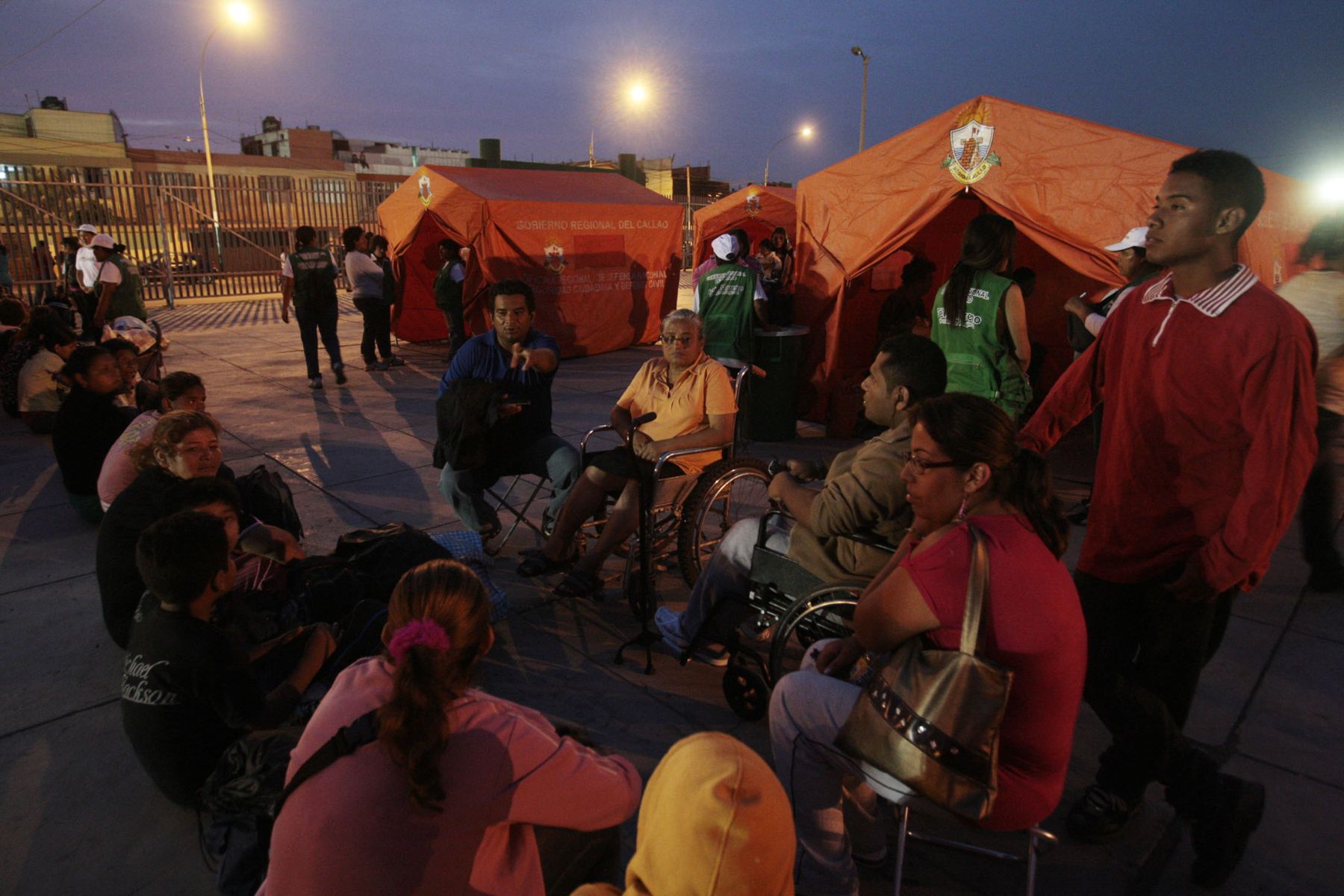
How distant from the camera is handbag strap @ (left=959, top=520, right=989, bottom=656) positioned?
161 centimetres

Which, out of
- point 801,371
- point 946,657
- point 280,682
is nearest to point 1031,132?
point 801,371

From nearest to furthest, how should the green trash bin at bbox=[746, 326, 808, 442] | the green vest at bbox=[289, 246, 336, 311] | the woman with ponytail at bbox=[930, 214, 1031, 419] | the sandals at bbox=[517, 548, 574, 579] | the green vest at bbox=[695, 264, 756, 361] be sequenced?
the sandals at bbox=[517, 548, 574, 579] → the woman with ponytail at bbox=[930, 214, 1031, 419] → the green vest at bbox=[695, 264, 756, 361] → the green trash bin at bbox=[746, 326, 808, 442] → the green vest at bbox=[289, 246, 336, 311]

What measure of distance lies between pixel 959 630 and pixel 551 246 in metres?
9.84

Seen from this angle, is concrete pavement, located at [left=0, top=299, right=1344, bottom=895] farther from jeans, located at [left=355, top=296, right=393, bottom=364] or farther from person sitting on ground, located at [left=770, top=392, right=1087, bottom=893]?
jeans, located at [left=355, top=296, right=393, bottom=364]

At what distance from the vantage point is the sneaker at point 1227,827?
7.01ft

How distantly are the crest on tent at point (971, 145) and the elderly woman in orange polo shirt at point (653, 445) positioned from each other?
3301mm

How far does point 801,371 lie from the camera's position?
24.4 feet

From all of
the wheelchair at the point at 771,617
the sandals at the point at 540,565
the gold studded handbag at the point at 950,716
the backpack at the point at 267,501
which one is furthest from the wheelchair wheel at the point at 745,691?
the backpack at the point at 267,501

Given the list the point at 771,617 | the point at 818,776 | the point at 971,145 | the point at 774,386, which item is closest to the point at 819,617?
the point at 771,617

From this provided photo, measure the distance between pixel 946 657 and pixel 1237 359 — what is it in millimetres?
1224

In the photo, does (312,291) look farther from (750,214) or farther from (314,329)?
(750,214)

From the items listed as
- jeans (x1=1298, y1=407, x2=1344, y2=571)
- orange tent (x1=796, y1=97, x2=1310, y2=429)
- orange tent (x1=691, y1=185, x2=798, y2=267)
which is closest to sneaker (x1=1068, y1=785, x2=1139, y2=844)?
jeans (x1=1298, y1=407, x2=1344, y2=571)

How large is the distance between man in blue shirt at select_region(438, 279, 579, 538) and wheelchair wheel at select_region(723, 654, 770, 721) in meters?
1.60

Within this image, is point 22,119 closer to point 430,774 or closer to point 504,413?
point 504,413
